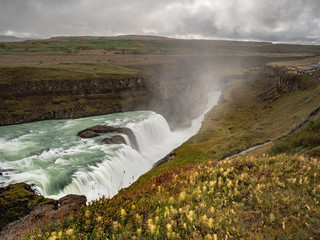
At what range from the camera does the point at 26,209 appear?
40.3 feet

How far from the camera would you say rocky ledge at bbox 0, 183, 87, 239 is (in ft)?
30.9

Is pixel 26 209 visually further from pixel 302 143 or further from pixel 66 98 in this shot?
pixel 66 98

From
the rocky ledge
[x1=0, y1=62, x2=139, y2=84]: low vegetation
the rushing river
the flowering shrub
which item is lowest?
the rushing river

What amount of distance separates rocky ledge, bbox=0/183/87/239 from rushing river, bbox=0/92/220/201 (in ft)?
9.34

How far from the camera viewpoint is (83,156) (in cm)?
2928

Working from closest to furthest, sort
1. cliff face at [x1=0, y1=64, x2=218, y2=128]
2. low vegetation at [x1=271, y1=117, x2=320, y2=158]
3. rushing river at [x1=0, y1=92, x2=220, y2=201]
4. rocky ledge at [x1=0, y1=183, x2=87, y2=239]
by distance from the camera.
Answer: rocky ledge at [x1=0, y1=183, x2=87, y2=239], low vegetation at [x1=271, y1=117, x2=320, y2=158], rushing river at [x1=0, y1=92, x2=220, y2=201], cliff face at [x1=0, y1=64, x2=218, y2=128]

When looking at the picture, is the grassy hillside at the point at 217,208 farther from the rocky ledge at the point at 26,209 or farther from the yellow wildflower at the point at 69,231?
the rocky ledge at the point at 26,209

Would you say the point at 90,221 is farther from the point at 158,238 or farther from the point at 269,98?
the point at 269,98

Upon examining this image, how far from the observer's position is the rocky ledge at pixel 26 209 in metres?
9.41

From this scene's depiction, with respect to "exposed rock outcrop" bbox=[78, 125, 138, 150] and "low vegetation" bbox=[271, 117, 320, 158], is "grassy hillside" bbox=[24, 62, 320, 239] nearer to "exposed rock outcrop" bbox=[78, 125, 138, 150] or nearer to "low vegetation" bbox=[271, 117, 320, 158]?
"low vegetation" bbox=[271, 117, 320, 158]

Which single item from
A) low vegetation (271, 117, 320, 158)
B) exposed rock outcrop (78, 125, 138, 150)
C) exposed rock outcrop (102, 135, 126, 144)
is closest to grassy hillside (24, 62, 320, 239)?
low vegetation (271, 117, 320, 158)

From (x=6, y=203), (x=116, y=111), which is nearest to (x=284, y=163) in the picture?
(x=6, y=203)

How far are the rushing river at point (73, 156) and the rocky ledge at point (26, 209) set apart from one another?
2848mm

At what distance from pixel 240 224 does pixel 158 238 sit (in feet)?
9.15
